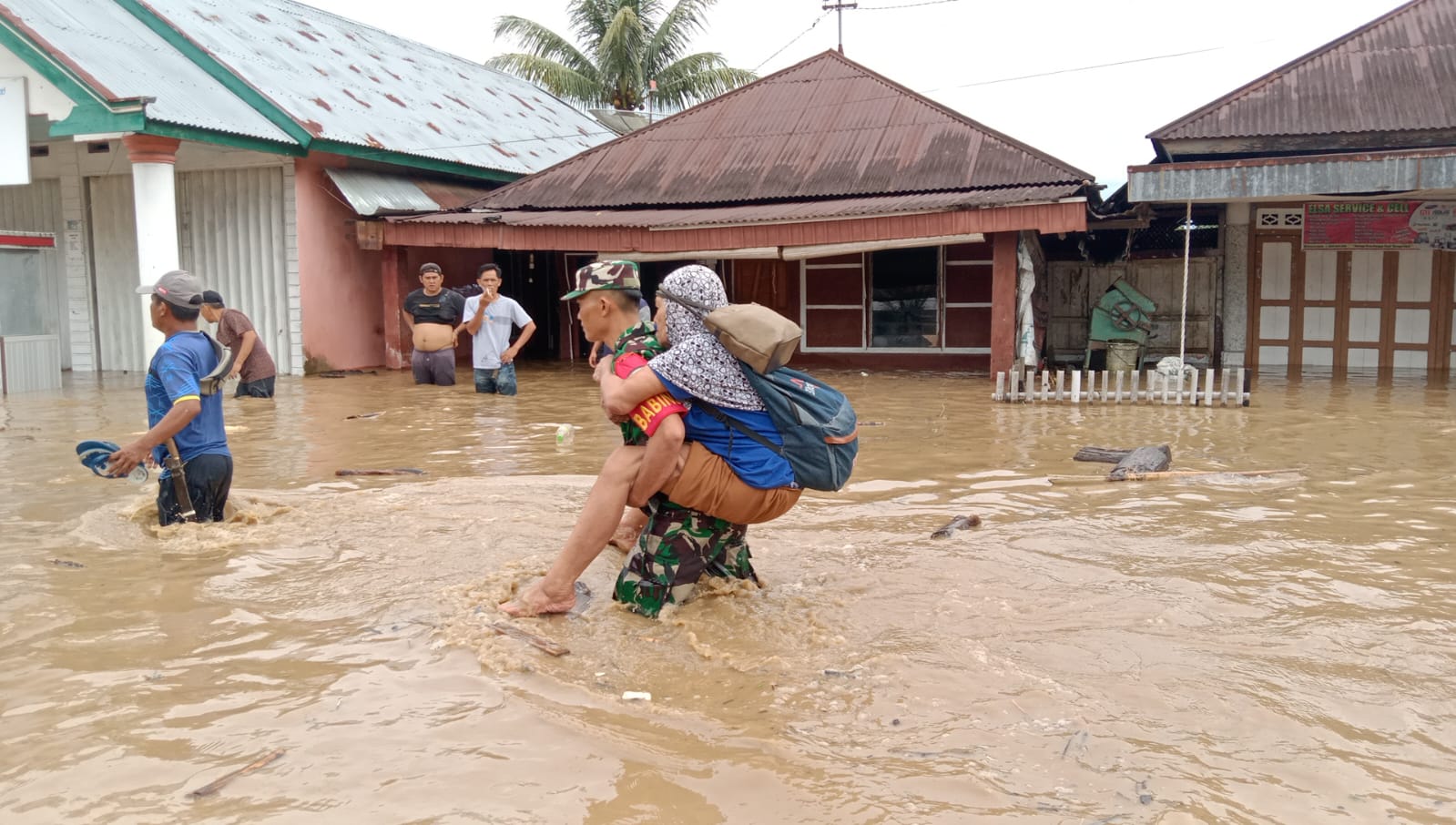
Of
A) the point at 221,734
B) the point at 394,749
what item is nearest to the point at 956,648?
the point at 394,749

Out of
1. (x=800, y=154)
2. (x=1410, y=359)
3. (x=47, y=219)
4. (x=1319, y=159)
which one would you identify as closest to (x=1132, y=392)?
(x=1319, y=159)

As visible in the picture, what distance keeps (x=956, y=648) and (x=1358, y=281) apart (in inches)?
621

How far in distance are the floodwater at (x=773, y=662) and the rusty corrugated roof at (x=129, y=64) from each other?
7282 mm

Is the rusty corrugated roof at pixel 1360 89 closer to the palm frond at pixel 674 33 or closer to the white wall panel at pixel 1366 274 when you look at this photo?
the white wall panel at pixel 1366 274

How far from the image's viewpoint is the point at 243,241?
52.2 feet

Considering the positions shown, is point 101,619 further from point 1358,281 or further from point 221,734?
point 1358,281

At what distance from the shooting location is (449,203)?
1783cm

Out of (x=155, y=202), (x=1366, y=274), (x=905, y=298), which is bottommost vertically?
(x=905, y=298)

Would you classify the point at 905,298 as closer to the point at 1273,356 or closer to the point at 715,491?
the point at 1273,356

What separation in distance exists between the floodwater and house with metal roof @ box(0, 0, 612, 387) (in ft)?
24.2

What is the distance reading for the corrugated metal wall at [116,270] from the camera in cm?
1627

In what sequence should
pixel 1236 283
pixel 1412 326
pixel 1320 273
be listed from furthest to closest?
pixel 1236 283
pixel 1320 273
pixel 1412 326

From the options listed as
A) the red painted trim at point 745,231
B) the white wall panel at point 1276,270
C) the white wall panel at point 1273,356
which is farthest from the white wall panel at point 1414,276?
the red painted trim at point 745,231

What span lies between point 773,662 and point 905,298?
14.0 m
